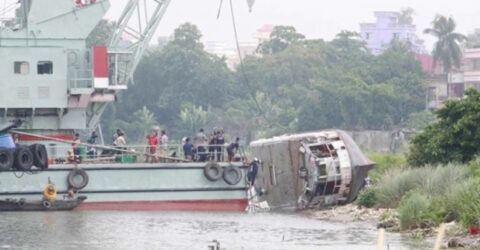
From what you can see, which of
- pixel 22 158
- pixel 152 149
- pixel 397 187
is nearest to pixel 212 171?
pixel 152 149

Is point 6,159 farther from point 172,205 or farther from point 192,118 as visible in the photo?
point 192,118

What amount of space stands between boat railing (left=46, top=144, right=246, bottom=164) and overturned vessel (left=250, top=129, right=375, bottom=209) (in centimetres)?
120

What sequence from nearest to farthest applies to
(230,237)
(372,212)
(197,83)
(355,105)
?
(230,237) → (372,212) → (355,105) → (197,83)

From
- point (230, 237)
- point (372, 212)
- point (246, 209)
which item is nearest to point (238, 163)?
point (246, 209)

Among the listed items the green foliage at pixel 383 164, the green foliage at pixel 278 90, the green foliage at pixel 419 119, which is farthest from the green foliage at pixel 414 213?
the green foliage at pixel 278 90

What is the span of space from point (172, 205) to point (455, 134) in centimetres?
746

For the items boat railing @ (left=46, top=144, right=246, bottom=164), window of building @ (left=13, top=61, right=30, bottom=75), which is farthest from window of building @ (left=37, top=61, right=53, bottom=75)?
boat railing @ (left=46, top=144, right=246, bottom=164)

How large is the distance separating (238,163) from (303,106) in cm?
4123

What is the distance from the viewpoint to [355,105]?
77.6 metres

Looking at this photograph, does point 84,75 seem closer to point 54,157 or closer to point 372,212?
point 54,157

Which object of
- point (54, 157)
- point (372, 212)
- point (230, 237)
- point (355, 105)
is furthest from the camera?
point (355, 105)

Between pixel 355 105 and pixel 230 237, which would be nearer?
pixel 230 237

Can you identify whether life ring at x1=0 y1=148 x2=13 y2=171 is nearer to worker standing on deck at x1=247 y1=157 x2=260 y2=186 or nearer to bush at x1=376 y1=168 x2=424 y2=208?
worker standing on deck at x1=247 y1=157 x2=260 y2=186

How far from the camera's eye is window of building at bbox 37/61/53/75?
3891cm
